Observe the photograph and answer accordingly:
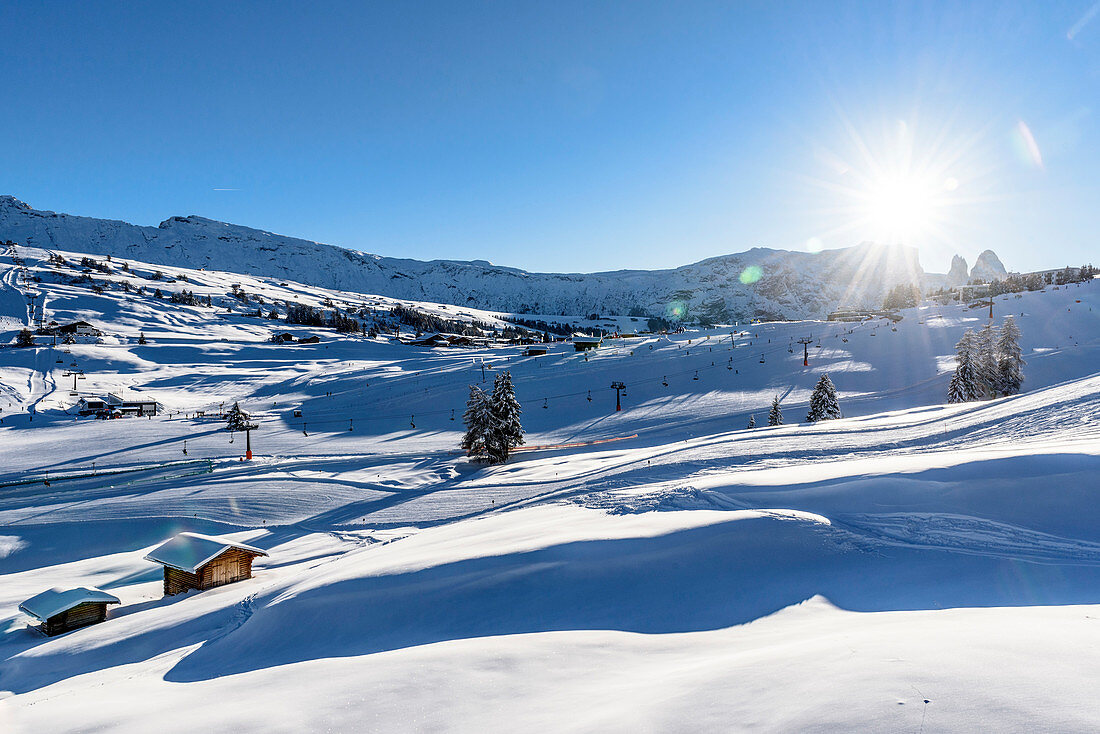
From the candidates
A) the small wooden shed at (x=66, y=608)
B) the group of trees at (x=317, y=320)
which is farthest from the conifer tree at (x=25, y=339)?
the small wooden shed at (x=66, y=608)

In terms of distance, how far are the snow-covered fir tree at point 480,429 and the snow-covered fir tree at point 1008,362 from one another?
40.7m

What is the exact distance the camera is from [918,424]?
23.9 m

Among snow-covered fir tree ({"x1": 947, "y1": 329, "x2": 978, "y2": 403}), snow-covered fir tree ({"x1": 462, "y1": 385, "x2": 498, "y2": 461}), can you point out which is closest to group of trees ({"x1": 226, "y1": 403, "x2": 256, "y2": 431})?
snow-covered fir tree ({"x1": 462, "y1": 385, "x2": 498, "y2": 461})

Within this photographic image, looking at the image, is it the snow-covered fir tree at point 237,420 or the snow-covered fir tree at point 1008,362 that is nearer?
the snow-covered fir tree at point 1008,362

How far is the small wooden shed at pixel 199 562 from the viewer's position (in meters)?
19.9

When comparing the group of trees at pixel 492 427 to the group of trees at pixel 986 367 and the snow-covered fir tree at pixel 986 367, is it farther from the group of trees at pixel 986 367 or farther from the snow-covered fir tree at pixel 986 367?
the snow-covered fir tree at pixel 986 367

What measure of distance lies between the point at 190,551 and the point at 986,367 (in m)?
53.9

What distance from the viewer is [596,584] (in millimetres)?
8961

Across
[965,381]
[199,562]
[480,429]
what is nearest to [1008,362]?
[965,381]

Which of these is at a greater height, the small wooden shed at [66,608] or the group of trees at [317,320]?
the group of trees at [317,320]

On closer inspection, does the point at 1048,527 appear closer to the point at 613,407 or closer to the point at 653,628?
the point at 653,628

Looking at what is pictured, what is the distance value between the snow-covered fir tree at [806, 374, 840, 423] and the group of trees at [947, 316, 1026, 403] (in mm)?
9492

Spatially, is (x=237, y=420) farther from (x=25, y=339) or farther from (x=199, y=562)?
(x=25, y=339)

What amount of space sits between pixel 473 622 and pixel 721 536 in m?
5.03
